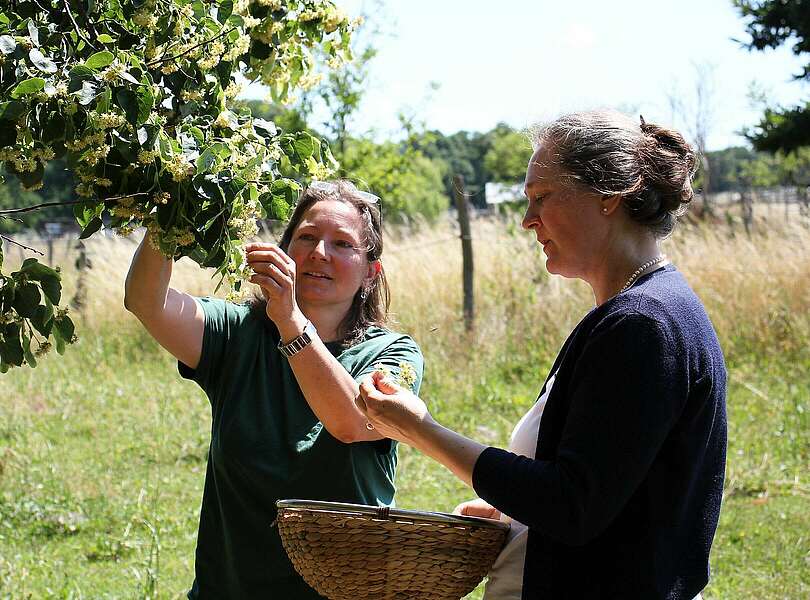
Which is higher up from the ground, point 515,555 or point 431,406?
point 515,555

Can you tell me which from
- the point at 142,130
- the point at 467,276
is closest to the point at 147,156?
the point at 142,130

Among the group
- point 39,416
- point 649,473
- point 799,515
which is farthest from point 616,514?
point 39,416

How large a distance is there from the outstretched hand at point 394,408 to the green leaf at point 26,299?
0.81 metres

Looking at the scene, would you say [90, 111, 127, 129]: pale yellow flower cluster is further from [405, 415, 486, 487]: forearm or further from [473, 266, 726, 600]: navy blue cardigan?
[473, 266, 726, 600]: navy blue cardigan

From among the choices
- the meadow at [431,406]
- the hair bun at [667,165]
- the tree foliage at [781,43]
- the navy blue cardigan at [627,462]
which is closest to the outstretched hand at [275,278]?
the navy blue cardigan at [627,462]

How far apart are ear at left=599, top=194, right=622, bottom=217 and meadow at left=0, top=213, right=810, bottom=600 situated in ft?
9.30

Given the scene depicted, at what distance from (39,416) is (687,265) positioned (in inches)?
240

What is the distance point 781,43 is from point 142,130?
10.3 m

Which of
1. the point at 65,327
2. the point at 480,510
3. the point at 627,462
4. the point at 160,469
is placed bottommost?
the point at 160,469

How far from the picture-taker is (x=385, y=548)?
6.13 feet

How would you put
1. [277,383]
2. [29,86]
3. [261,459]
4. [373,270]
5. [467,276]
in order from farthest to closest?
1. [467,276]
2. [373,270]
3. [277,383]
4. [261,459]
5. [29,86]

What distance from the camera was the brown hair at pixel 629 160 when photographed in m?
1.95

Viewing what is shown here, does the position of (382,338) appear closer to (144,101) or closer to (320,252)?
(320,252)

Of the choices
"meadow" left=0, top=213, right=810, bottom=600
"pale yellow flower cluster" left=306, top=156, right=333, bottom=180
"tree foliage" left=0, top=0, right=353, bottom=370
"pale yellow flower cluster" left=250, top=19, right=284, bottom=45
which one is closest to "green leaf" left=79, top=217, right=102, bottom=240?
"tree foliage" left=0, top=0, right=353, bottom=370
